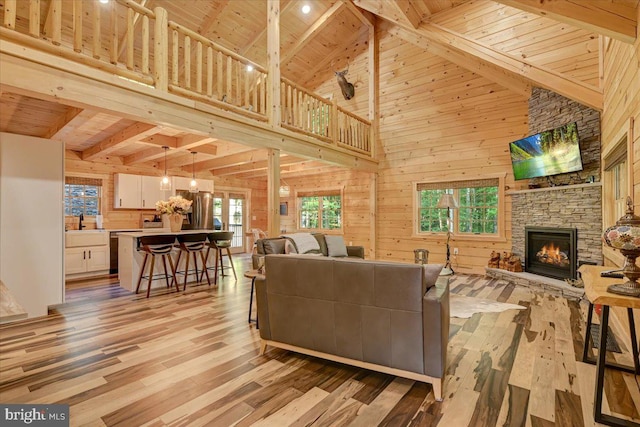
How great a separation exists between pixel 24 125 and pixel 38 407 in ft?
16.5

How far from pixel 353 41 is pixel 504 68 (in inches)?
174

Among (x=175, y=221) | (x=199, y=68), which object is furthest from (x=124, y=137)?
(x=199, y=68)

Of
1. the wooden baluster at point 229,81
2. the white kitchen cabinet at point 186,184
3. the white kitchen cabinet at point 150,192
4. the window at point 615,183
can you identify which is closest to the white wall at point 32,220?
the wooden baluster at point 229,81

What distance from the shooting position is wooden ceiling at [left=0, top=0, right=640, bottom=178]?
371cm

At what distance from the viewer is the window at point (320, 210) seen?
852 centimetres

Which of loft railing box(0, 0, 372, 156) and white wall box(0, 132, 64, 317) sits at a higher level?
loft railing box(0, 0, 372, 156)

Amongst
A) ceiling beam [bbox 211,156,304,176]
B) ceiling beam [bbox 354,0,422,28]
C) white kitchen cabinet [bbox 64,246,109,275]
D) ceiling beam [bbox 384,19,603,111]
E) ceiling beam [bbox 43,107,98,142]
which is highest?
ceiling beam [bbox 354,0,422,28]

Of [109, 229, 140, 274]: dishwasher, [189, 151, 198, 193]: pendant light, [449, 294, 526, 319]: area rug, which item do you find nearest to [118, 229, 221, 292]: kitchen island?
[109, 229, 140, 274]: dishwasher

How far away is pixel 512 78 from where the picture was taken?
208 inches

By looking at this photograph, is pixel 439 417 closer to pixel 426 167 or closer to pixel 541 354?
pixel 541 354

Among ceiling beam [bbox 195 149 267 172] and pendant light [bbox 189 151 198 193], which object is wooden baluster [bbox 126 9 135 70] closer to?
ceiling beam [bbox 195 149 267 172]

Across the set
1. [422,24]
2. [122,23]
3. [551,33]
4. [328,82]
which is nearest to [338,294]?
[551,33]

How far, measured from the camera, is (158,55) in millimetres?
3262

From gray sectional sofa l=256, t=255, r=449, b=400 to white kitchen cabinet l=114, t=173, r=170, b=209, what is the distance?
5.84 m
